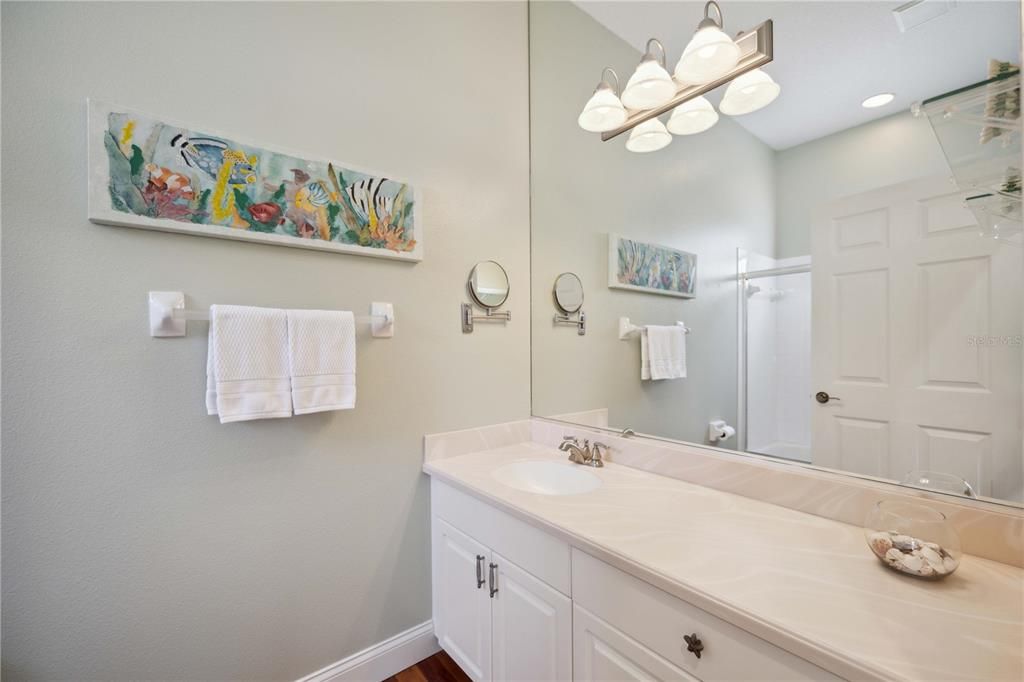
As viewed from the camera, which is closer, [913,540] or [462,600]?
[913,540]

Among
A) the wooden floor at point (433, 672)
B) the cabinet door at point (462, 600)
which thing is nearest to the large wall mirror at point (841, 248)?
the cabinet door at point (462, 600)

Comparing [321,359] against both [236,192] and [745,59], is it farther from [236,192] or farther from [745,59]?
[745,59]

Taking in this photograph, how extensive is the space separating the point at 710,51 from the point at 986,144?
2.27 ft

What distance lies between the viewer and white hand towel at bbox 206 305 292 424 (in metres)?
1.07

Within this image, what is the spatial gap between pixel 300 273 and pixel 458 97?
100cm

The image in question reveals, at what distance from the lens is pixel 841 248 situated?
0.99 m

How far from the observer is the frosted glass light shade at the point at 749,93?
3.59 feet

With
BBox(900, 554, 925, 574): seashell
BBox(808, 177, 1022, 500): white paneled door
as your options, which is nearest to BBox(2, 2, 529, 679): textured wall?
BBox(808, 177, 1022, 500): white paneled door

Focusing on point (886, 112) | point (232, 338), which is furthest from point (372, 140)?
point (886, 112)

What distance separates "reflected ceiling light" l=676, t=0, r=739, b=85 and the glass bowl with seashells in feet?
3.97

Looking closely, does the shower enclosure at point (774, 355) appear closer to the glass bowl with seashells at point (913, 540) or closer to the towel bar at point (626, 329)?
the glass bowl with seashells at point (913, 540)

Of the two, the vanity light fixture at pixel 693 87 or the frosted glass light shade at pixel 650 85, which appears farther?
the frosted glass light shade at pixel 650 85

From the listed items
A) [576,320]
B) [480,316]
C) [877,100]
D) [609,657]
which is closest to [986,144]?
[877,100]

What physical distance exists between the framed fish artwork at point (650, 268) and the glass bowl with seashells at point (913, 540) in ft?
2.38
